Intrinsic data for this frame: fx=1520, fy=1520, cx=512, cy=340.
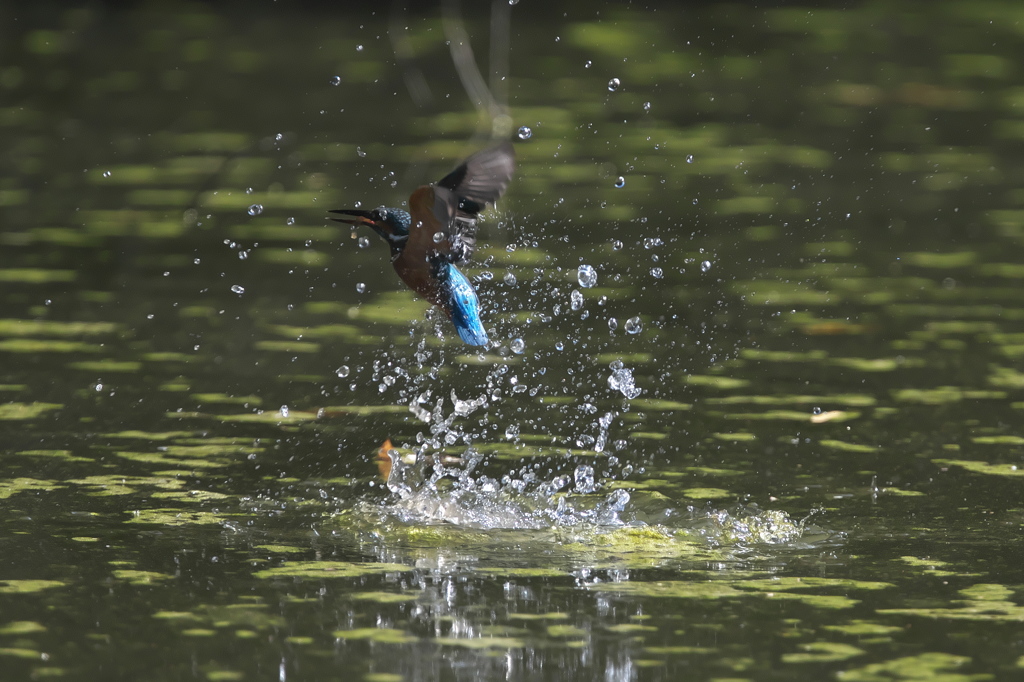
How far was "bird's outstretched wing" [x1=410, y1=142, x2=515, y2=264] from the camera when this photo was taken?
483 centimetres

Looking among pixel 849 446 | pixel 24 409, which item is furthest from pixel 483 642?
pixel 24 409

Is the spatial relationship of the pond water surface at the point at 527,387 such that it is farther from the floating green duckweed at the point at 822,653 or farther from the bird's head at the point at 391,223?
the bird's head at the point at 391,223

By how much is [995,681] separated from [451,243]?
2.18 metres

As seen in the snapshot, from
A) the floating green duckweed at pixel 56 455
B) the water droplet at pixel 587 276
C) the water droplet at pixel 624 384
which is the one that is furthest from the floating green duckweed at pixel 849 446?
the floating green duckweed at pixel 56 455

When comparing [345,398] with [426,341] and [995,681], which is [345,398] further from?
[995,681]

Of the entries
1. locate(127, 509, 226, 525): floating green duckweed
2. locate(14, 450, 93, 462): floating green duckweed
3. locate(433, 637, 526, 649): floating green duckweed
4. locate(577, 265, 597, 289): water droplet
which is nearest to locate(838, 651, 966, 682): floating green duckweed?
locate(433, 637, 526, 649): floating green duckweed

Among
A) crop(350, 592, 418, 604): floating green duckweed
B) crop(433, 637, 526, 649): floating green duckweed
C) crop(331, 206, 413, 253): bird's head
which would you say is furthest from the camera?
Answer: crop(331, 206, 413, 253): bird's head

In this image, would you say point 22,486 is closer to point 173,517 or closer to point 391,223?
point 173,517

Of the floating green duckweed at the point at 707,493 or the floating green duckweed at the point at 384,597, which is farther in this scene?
the floating green duckweed at the point at 707,493

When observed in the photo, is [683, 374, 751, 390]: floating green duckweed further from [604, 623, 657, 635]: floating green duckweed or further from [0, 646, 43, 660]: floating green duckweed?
[0, 646, 43, 660]: floating green duckweed

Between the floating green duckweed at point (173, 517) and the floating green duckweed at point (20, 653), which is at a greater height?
the floating green duckweed at point (173, 517)

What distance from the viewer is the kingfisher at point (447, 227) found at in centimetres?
485

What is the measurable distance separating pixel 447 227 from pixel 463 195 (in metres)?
0.12

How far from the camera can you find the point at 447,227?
497 cm
